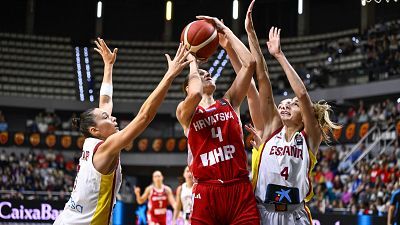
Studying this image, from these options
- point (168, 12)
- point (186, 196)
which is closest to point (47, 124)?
point (168, 12)

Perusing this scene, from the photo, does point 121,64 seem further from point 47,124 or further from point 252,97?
point 252,97

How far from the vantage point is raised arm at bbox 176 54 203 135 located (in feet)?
16.0

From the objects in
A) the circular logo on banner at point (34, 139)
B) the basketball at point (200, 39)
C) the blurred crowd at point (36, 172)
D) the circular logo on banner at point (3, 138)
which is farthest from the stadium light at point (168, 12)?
the basketball at point (200, 39)

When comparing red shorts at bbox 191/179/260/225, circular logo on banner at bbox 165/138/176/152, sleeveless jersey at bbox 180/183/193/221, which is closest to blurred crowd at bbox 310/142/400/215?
sleeveless jersey at bbox 180/183/193/221

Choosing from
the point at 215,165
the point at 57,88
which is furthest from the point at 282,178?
the point at 57,88

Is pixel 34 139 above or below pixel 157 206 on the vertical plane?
above

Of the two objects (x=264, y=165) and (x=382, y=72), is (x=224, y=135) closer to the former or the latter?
(x=264, y=165)

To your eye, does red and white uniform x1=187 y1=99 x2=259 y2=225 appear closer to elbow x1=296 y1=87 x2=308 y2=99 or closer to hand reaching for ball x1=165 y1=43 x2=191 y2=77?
elbow x1=296 y1=87 x2=308 y2=99

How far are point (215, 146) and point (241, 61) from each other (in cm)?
76

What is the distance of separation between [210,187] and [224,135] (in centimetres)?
40

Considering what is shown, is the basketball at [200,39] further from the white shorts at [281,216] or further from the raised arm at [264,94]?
the white shorts at [281,216]

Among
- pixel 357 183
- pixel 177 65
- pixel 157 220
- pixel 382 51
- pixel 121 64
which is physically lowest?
pixel 157 220

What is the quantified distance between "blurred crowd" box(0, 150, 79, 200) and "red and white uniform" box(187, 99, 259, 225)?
56.3ft

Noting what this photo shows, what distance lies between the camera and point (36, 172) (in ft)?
78.5
